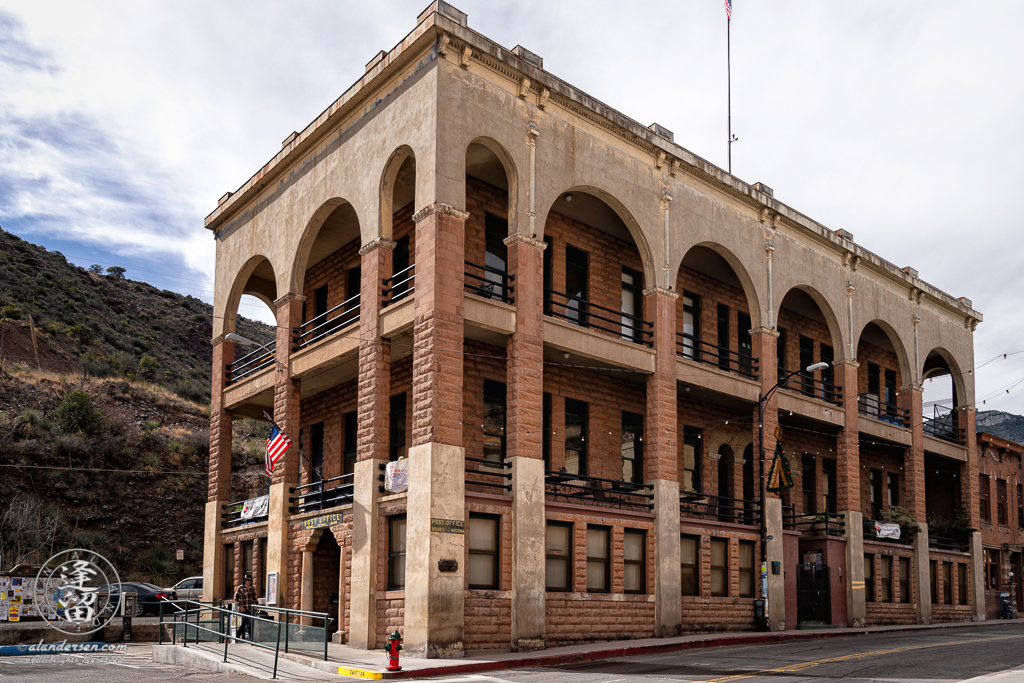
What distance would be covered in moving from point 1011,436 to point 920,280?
8087 cm

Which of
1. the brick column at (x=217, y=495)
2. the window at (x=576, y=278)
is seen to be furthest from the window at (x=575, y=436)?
the brick column at (x=217, y=495)

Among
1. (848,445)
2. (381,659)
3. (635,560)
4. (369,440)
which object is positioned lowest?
(381,659)

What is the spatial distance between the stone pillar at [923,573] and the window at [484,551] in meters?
23.1

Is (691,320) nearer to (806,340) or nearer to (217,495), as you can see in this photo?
(806,340)

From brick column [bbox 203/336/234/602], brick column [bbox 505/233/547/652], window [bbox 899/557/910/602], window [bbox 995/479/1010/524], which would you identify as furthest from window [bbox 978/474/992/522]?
brick column [bbox 203/336/234/602]

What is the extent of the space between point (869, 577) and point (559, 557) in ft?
56.5

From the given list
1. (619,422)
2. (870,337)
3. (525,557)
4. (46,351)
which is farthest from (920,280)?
(46,351)

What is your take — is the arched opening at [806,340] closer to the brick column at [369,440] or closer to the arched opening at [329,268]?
the arched opening at [329,268]

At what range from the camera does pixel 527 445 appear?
74.4 feet

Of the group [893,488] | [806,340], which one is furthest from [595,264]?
[893,488]

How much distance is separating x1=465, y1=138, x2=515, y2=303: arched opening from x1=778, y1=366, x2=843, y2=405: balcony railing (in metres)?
12.6

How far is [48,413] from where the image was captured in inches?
2020

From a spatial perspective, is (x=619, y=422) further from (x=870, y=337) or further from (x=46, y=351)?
(x=46, y=351)

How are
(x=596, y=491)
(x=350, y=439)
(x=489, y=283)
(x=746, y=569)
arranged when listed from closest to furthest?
(x=489, y=283) < (x=596, y=491) < (x=350, y=439) < (x=746, y=569)
